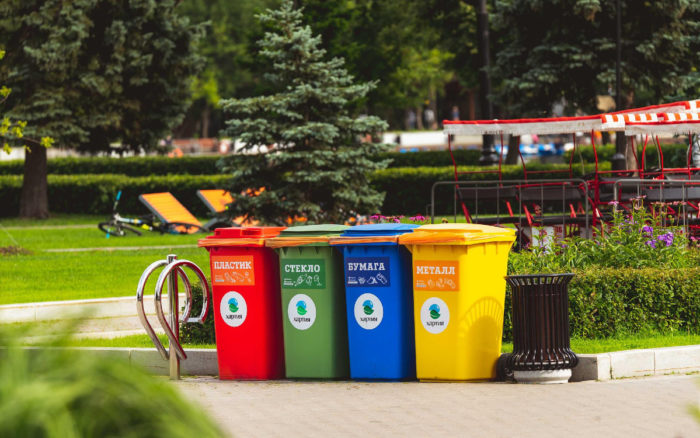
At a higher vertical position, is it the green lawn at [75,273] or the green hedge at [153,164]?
the green hedge at [153,164]

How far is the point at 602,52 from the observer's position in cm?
2889

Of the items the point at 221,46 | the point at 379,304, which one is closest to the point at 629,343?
the point at 379,304

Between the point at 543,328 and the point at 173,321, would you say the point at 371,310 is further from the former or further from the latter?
the point at 173,321

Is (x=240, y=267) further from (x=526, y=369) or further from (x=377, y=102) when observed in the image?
(x=377, y=102)

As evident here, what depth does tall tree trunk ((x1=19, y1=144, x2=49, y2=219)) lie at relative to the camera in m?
31.2

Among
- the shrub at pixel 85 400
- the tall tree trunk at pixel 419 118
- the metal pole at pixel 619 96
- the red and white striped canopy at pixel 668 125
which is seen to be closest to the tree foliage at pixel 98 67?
the metal pole at pixel 619 96

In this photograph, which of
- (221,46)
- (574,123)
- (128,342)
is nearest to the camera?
(128,342)

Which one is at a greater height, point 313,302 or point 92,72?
point 92,72

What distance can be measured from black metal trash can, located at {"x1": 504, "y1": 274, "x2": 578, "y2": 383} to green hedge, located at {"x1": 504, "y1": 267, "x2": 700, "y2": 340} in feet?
3.50

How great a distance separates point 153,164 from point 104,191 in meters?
6.33

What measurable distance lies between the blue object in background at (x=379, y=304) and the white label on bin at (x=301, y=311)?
31 cm

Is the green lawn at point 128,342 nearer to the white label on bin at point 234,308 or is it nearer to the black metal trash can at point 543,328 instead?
the white label on bin at point 234,308

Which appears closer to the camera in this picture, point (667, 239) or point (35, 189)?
point (667, 239)

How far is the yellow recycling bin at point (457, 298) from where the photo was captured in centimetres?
834
